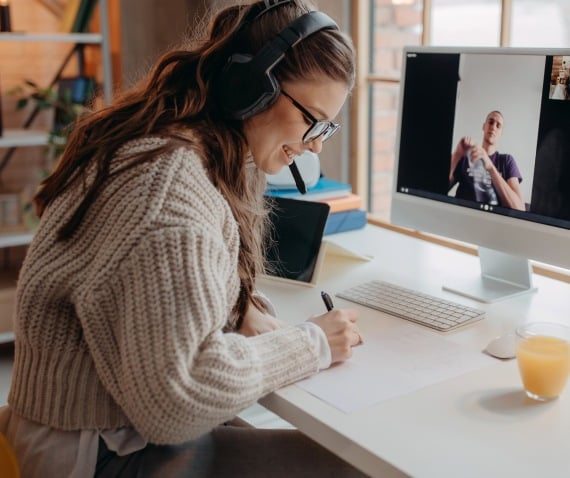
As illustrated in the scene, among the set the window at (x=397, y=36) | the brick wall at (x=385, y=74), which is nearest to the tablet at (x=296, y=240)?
the window at (x=397, y=36)

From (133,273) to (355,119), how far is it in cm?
181

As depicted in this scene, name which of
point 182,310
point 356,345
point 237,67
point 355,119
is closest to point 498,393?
point 356,345

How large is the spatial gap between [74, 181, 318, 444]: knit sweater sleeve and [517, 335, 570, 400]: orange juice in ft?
1.32

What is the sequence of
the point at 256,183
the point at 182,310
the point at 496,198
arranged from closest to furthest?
the point at 182,310 → the point at 256,183 → the point at 496,198

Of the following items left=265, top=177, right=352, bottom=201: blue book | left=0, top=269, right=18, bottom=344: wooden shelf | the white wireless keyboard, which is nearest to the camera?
the white wireless keyboard

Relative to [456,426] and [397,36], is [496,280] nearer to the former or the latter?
[456,426]

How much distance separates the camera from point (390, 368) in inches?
50.4

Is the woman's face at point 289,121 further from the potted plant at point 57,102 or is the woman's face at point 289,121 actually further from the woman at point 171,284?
the potted plant at point 57,102

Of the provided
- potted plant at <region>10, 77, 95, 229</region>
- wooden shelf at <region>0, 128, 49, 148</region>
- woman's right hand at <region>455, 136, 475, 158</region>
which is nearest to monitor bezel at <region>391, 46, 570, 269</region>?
woman's right hand at <region>455, 136, 475, 158</region>

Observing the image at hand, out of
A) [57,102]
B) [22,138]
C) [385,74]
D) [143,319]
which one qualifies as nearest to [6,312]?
[22,138]

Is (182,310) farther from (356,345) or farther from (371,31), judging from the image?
(371,31)

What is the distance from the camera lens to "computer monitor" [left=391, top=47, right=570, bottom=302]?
151 cm

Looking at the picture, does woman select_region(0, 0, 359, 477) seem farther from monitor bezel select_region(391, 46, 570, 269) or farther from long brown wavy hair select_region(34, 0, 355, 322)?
monitor bezel select_region(391, 46, 570, 269)

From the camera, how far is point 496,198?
162 centimetres
